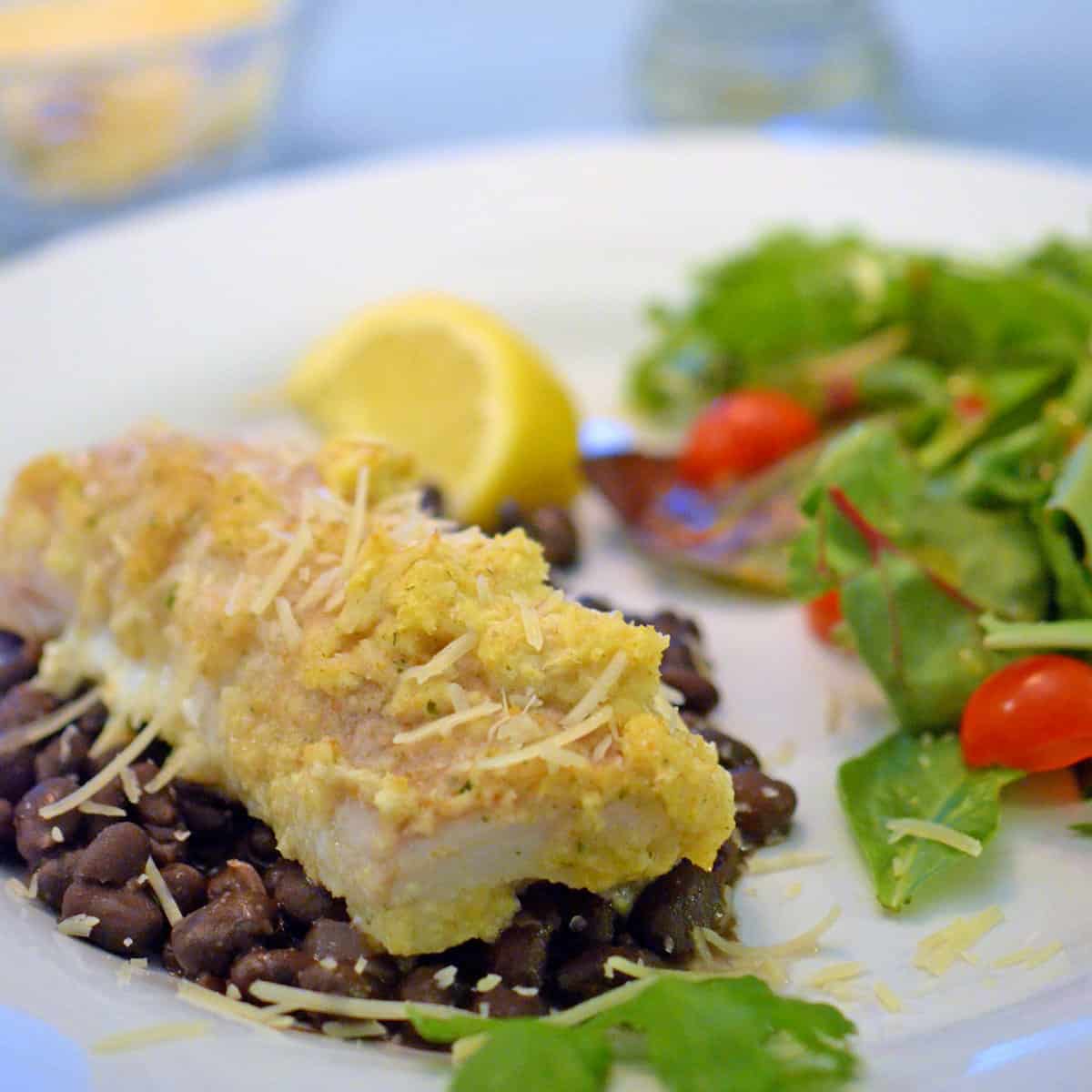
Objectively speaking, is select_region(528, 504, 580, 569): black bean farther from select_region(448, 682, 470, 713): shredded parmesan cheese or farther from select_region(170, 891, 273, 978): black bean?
select_region(170, 891, 273, 978): black bean

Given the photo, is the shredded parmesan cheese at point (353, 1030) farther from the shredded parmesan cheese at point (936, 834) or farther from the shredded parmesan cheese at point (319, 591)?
the shredded parmesan cheese at point (936, 834)

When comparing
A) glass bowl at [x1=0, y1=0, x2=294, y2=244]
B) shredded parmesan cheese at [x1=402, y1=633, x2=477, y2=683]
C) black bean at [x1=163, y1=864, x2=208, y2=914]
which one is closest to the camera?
shredded parmesan cheese at [x1=402, y1=633, x2=477, y2=683]

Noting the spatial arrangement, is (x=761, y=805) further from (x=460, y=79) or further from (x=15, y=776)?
(x=460, y=79)

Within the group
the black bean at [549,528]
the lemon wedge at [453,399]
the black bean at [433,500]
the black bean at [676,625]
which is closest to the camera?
the black bean at [676,625]

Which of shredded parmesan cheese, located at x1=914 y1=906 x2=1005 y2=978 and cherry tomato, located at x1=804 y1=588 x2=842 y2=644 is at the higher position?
shredded parmesan cheese, located at x1=914 y1=906 x2=1005 y2=978

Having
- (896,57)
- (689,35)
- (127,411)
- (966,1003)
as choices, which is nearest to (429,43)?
Answer: (689,35)

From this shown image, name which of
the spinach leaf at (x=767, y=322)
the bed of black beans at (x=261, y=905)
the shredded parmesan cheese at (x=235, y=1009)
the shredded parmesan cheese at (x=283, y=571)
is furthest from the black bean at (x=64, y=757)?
the spinach leaf at (x=767, y=322)

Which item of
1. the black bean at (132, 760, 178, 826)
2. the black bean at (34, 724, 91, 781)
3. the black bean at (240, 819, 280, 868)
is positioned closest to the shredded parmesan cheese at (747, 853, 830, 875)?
the black bean at (240, 819, 280, 868)
